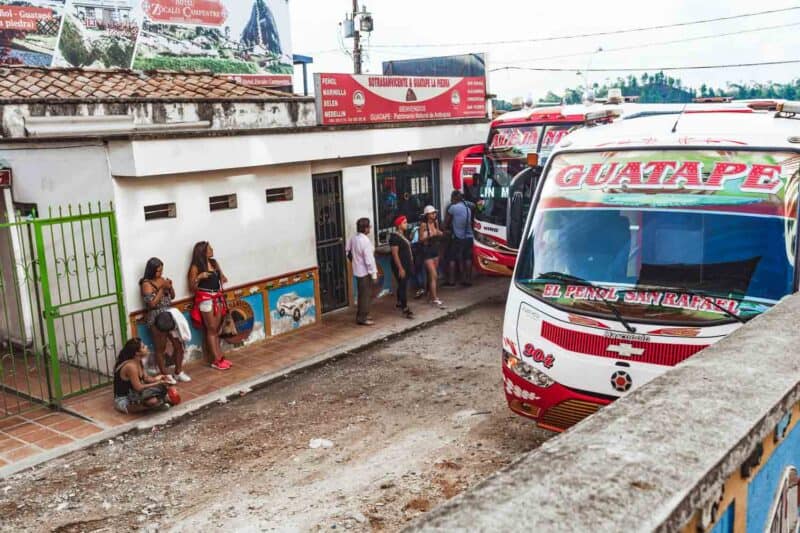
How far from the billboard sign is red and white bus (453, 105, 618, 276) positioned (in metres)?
11.0

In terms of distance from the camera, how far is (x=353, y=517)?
5.47 metres

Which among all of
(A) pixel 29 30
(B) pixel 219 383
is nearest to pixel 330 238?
(B) pixel 219 383

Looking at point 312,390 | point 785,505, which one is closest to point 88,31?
point 312,390

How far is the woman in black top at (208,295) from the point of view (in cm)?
936

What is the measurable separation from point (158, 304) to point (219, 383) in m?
1.18

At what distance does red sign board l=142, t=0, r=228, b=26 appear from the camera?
774 inches

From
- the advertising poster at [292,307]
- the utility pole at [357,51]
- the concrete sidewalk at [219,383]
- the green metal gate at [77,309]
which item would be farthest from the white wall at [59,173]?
the utility pole at [357,51]

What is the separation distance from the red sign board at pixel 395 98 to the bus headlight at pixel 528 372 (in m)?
6.65

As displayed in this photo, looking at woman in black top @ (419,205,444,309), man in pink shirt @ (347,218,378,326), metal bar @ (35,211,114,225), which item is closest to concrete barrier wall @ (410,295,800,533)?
metal bar @ (35,211,114,225)

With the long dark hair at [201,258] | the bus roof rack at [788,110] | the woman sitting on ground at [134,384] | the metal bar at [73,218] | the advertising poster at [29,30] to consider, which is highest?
the advertising poster at [29,30]

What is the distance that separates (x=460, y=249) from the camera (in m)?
13.6

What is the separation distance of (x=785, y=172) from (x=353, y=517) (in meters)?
3.90

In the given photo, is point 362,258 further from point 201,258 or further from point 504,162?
point 504,162

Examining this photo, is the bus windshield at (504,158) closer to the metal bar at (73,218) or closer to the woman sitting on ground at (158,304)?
the woman sitting on ground at (158,304)
